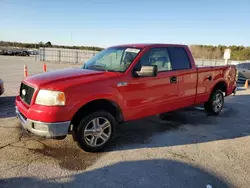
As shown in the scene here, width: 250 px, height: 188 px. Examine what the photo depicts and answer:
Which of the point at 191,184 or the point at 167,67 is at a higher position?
the point at 167,67

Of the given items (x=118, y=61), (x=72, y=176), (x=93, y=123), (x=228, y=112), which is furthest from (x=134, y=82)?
(x=228, y=112)

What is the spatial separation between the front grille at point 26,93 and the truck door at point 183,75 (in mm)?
2963

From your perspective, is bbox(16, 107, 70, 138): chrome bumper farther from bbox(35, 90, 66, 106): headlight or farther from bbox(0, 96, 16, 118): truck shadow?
bbox(0, 96, 16, 118): truck shadow

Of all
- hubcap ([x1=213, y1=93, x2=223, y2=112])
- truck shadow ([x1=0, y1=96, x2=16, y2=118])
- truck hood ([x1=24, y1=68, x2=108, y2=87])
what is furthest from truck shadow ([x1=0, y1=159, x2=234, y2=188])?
hubcap ([x1=213, y1=93, x2=223, y2=112])

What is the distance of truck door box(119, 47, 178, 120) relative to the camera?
13.8ft

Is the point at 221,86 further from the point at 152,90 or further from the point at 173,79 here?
the point at 152,90

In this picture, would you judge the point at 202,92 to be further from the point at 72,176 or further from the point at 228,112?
the point at 72,176

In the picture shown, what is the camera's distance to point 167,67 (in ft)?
16.0

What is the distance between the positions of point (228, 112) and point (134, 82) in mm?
4193

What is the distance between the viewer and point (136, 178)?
3.12 meters

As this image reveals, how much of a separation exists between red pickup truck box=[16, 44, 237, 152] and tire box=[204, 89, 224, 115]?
2.45 feet

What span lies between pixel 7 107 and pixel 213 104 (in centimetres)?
593

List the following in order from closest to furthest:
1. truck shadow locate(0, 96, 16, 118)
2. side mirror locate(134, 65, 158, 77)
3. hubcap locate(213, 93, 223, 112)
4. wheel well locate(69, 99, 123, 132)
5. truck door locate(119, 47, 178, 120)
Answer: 1. wheel well locate(69, 99, 123, 132)
2. side mirror locate(134, 65, 158, 77)
3. truck door locate(119, 47, 178, 120)
4. truck shadow locate(0, 96, 16, 118)
5. hubcap locate(213, 93, 223, 112)

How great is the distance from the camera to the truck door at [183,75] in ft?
16.7
